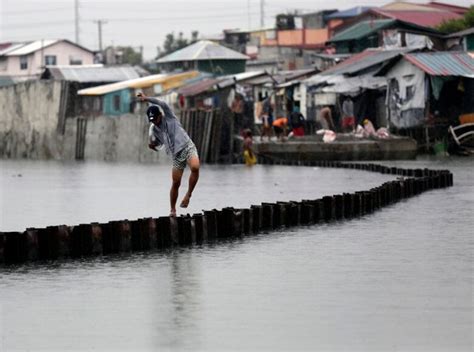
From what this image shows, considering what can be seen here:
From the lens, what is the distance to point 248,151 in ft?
162

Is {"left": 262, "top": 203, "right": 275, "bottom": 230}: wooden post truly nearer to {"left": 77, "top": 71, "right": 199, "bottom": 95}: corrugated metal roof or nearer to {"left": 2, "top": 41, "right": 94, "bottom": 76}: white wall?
{"left": 77, "top": 71, "right": 199, "bottom": 95}: corrugated metal roof

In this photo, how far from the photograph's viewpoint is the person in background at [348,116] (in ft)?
200

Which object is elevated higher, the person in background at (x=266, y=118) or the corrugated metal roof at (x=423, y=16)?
the corrugated metal roof at (x=423, y=16)

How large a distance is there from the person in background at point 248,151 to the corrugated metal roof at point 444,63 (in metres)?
7.37

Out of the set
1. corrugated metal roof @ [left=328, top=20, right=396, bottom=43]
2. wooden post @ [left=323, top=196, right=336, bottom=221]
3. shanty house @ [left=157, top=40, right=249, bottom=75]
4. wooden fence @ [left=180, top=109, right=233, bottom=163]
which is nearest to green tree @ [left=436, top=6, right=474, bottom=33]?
corrugated metal roof @ [left=328, top=20, right=396, bottom=43]

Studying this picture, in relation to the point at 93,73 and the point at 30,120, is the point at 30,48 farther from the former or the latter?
the point at 30,120

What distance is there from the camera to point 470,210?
992 inches

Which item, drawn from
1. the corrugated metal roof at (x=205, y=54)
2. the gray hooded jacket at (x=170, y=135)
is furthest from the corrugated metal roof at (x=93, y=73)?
the gray hooded jacket at (x=170, y=135)

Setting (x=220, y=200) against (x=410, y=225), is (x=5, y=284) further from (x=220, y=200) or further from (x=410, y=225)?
(x=220, y=200)

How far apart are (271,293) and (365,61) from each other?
1933 inches

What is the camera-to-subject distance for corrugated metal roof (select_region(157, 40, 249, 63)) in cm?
9331

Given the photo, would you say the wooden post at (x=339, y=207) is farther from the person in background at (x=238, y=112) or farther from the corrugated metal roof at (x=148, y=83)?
the corrugated metal roof at (x=148, y=83)

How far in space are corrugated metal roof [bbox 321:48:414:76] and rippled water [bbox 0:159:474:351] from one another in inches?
1380

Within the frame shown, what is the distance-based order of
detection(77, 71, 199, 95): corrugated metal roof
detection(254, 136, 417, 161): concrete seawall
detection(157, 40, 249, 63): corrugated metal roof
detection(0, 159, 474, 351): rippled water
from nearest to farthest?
1. detection(0, 159, 474, 351): rippled water
2. detection(254, 136, 417, 161): concrete seawall
3. detection(77, 71, 199, 95): corrugated metal roof
4. detection(157, 40, 249, 63): corrugated metal roof
